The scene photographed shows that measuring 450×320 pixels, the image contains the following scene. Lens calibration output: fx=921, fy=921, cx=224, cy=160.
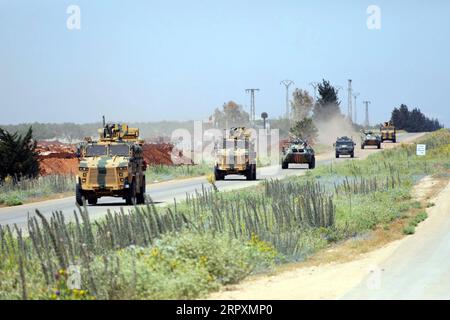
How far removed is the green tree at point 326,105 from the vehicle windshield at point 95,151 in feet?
297

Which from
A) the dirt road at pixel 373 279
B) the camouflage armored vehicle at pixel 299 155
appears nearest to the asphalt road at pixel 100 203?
the dirt road at pixel 373 279

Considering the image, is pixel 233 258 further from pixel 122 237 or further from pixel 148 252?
pixel 122 237

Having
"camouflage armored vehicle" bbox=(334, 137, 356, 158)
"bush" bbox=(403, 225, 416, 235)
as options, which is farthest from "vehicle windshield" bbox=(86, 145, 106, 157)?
"camouflage armored vehicle" bbox=(334, 137, 356, 158)

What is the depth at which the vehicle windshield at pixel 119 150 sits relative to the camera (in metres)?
30.9

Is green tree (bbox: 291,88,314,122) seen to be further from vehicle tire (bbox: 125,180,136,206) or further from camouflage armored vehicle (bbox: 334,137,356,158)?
vehicle tire (bbox: 125,180,136,206)

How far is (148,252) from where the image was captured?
14969 millimetres

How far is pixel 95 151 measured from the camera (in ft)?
102

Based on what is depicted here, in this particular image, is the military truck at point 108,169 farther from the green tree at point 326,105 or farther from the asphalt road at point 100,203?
the green tree at point 326,105

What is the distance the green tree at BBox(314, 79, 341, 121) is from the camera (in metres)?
121

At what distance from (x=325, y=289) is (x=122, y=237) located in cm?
469

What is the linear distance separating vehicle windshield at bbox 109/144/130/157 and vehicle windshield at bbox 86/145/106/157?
10.7 inches

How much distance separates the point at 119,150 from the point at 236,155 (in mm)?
14068

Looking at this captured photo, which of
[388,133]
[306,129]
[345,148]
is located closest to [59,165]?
[345,148]
